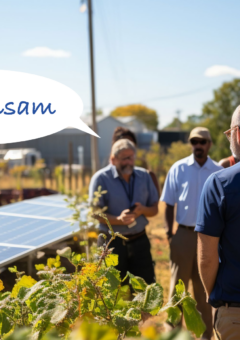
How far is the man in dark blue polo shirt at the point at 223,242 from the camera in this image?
171cm

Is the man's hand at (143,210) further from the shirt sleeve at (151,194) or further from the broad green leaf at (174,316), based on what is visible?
the broad green leaf at (174,316)

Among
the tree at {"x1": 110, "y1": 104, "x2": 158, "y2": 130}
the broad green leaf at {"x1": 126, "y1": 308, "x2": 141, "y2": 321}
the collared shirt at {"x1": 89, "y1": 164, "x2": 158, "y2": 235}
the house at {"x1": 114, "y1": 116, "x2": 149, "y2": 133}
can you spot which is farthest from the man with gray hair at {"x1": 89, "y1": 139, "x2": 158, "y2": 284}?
the tree at {"x1": 110, "y1": 104, "x2": 158, "y2": 130}

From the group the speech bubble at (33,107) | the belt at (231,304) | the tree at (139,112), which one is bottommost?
the belt at (231,304)

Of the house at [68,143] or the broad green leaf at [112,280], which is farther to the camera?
the house at [68,143]

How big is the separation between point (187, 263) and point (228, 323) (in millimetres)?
1665

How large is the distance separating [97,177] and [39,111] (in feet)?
3.84

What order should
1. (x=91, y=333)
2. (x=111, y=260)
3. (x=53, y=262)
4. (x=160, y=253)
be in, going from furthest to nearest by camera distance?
(x=160, y=253) < (x=53, y=262) < (x=111, y=260) < (x=91, y=333)

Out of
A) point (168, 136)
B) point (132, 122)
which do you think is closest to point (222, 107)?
point (168, 136)

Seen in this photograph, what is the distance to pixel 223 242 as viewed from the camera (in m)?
1.80

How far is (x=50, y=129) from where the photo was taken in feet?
7.22

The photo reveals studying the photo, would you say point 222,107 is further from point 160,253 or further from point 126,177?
point 126,177

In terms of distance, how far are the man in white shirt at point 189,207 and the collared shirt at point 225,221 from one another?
5.32 feet

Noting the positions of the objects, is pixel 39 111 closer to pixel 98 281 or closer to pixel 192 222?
pixel 98 281

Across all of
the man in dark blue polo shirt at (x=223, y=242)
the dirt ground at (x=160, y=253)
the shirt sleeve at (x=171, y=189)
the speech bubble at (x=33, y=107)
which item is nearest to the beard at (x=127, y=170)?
the shirt sleeve at (x=171, y=189)
